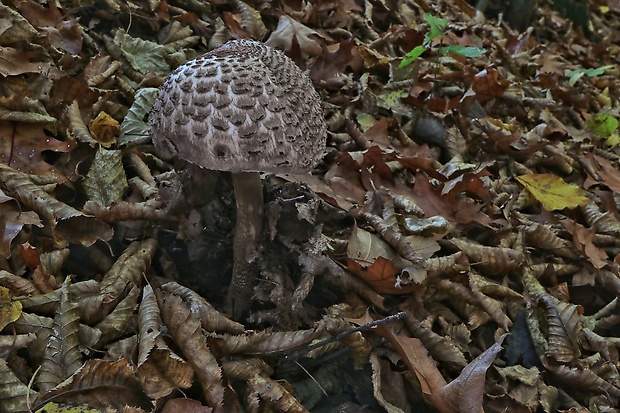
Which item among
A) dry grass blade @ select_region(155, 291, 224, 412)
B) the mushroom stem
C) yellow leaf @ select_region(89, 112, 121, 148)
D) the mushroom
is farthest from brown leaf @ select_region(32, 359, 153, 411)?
yellow leaf @ select_region(89, 112, 121, 148)

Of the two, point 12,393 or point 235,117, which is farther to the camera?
point 235,117

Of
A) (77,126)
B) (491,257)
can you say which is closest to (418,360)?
(491,257)

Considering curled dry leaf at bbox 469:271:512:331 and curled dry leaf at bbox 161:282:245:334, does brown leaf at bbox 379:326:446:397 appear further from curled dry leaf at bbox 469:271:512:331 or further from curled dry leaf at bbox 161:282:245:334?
curled dry leaf at bbox 161:282:245:334

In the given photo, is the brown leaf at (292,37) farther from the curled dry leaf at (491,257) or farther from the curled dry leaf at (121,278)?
the curled dry leaf at (121,278)

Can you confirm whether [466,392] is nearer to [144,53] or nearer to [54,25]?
[144,53]

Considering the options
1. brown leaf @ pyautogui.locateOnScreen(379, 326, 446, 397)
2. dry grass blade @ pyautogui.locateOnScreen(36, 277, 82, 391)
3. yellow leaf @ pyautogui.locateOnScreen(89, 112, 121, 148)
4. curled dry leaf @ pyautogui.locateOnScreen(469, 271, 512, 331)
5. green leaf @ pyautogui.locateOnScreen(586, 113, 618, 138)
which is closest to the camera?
dry grass blade @ pyautogui.locateOnScreen(36, 277, 82, 391)

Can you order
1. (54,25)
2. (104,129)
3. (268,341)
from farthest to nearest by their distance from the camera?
(54,25), (104,129), (268,341)
